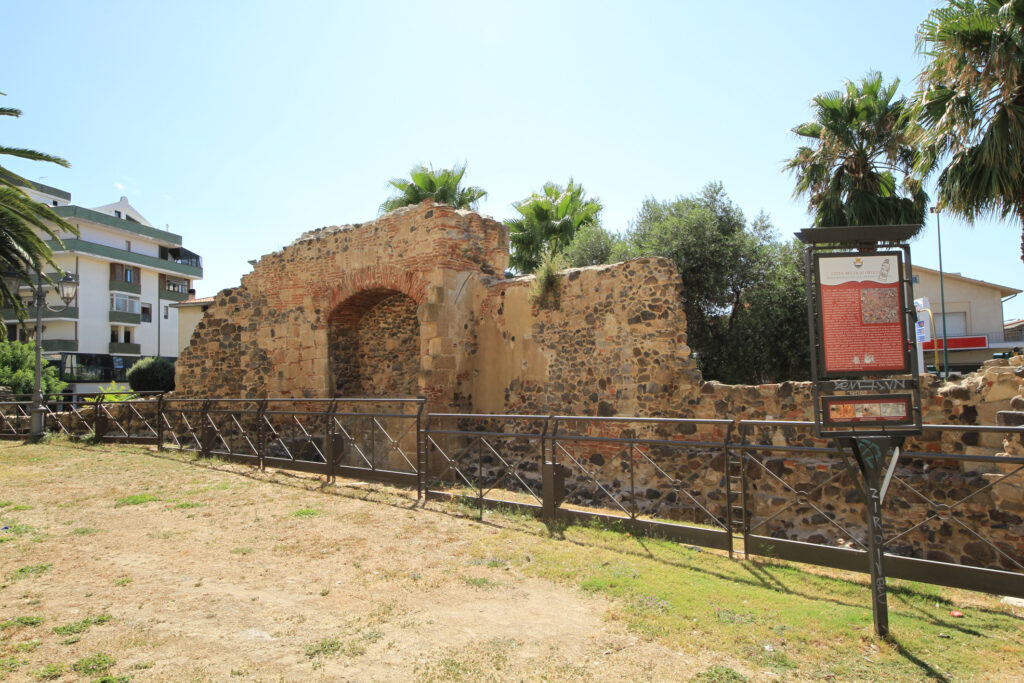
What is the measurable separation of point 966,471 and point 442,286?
7.79 m

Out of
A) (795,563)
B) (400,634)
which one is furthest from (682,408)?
(400,634)

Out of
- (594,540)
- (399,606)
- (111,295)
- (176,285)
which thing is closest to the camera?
(399,606)

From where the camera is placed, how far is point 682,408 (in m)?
8.94

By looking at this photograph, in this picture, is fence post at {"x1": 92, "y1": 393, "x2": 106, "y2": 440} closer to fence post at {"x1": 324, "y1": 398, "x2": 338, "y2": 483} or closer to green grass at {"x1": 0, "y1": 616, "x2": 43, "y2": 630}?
fence post at {"x1": 324, "y1": 398, "x2": 338, "y2": 483}

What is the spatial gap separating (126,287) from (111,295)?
1.11 metres

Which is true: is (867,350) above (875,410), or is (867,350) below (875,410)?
above

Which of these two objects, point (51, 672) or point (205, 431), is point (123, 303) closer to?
point (205, 431)

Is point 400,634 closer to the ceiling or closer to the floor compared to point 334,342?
closer to the floor

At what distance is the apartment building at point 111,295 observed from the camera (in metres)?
36.2

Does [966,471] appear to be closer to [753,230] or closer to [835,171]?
[835,171]

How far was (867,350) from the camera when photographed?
3830 millimetres

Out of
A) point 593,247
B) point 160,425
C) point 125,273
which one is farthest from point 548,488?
point 125,273

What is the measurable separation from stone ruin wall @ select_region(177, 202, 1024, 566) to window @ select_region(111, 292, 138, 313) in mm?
28841

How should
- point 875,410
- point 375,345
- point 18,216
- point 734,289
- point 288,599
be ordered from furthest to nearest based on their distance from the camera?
point 734,289, point 375,345, point 18,216, point 288,599, point 875,410
